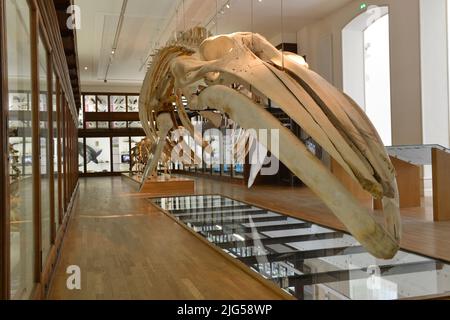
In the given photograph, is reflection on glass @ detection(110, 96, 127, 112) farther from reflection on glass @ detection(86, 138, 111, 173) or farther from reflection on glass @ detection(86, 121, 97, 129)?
reflection on glass @ detection(86, 138, 111, 173)

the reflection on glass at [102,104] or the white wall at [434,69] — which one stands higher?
the reflection on glass at [102,104]

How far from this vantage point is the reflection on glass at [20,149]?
193 centimetres

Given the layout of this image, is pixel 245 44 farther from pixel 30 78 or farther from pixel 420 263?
pixel 420 263

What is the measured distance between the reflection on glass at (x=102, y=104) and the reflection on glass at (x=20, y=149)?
20.3m

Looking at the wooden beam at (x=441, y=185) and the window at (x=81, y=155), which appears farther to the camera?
the window at (x=81, y=155)

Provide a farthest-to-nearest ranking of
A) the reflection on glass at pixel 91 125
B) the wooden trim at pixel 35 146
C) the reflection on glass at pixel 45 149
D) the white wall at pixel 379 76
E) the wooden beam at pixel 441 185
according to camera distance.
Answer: the reflection on glass at pixel 91 125 → the white wall at pixel 379 76 → the wooden beam at pixel 441 185 → the reflection on glass at pixel 45 149 → the wooden trim at pixel 35 146

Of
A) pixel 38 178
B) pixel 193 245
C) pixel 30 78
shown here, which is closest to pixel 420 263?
pixel 193 245

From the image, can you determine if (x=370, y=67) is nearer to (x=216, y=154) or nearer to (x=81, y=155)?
(x=216, y=154)

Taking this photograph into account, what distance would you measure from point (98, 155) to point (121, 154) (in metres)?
Result: 1.11

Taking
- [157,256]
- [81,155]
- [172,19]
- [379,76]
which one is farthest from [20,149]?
[81,155]

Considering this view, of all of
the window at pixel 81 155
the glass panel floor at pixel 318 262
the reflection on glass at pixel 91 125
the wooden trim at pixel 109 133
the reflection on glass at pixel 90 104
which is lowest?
the glass panel floor at pixel 318 262

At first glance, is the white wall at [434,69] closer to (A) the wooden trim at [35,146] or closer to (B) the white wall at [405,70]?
(B) the white wall at [405,70]

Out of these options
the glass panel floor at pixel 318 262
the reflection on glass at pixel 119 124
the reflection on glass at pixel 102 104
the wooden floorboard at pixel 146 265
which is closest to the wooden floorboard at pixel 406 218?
the glass panel floor at pixel 318 262

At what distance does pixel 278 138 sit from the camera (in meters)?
1.79
